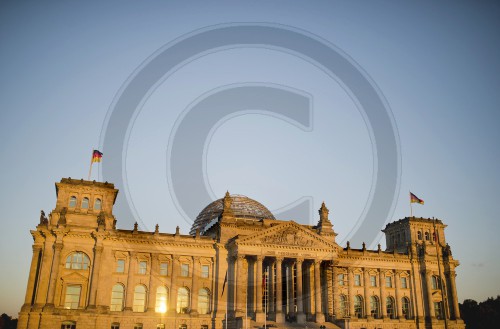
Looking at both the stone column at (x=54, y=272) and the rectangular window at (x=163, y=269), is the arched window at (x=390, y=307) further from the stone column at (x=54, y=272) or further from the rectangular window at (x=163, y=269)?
→ the stone column at (x=54, y=272)

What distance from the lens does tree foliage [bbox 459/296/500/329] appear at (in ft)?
401

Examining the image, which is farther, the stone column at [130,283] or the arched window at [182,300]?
the arched window at [182,300]

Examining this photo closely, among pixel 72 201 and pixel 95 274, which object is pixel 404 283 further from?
pixel 72 201

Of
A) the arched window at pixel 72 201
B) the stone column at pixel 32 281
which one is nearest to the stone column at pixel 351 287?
the arched window at pixel 72 201

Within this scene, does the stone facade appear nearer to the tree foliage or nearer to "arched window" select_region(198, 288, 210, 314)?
"arched window" select_region(198, 288, 210, 314)

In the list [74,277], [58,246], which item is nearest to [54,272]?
[74,277]

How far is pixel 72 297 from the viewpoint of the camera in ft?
201

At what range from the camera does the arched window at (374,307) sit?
79125 mm

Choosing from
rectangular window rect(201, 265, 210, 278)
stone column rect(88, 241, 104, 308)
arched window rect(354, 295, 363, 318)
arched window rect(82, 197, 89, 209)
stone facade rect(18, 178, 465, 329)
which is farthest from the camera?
→ arched window rect(354, 295, 363, 318)

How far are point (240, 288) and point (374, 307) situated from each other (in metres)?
29.3

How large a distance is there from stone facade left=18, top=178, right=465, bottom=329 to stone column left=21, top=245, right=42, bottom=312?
13cm

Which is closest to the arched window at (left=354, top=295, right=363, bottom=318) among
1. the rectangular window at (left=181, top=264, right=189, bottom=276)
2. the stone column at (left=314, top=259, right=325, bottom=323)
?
the stone column at (left=314, top=259, right=325, bottom=323)

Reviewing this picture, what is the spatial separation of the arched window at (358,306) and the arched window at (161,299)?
34.7 meters

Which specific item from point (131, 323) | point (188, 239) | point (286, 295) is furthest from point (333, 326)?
point (131, 323)
